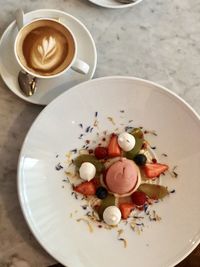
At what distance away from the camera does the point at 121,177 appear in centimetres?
101

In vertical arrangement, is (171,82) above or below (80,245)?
above

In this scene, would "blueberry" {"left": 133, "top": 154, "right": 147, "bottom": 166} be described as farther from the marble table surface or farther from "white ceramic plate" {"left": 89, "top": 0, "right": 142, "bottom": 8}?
"white ceramic plate" {"left": 89, "top": 0, "right": 142, "bottom": 8}

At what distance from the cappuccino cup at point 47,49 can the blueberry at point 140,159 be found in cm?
20

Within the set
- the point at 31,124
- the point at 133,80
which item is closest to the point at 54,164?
the point at 31,124

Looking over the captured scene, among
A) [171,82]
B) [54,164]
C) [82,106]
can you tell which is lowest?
[54,164]

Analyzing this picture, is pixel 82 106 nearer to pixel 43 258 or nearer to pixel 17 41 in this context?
pixel 17 41

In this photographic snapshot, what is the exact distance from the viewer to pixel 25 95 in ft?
3.41

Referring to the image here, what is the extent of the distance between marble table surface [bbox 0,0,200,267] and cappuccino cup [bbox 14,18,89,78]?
0.08 metres

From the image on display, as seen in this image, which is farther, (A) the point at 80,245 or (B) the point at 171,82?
(B) the point at 171,82

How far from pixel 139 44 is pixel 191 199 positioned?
13.9 inches

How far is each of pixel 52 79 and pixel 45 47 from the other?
8 centimetres

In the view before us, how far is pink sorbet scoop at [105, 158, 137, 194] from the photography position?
1.01 m

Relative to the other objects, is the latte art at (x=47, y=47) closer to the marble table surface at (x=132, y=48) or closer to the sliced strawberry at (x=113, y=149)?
the marble table surface at (x=132, y=48)

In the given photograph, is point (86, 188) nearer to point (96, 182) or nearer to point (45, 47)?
point (96, 182)
